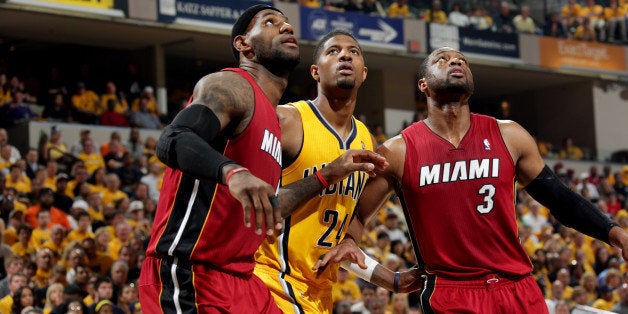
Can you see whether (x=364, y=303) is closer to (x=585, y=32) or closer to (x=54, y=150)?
(x=54, y=150)

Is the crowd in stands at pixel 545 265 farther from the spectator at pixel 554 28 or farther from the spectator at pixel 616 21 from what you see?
the spectator at pixel 616 21

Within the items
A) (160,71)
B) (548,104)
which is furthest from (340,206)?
(548,104)

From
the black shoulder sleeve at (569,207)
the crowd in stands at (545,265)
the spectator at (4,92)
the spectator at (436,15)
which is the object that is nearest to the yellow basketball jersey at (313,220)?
the black shoulder sleeve at (569,207)

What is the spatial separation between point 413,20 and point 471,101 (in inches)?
273

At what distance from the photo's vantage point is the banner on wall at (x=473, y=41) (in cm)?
2311

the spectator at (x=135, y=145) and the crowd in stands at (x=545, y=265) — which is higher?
the spectator at (x=135, y=145)

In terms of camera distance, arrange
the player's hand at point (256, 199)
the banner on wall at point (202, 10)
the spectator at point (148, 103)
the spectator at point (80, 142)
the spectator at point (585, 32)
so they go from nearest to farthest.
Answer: the player's hand at point (256, 199)
the spectator at point (80, 142)
the spectator at point (148, 103)
the banner on wall at point (202, 10)
the spectator at point (585, 32)

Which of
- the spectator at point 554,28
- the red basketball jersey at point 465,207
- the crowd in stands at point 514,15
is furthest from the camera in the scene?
the spectator at point 554,28

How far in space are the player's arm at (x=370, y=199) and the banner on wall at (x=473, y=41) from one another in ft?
55.8

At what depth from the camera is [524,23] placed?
2553 centimetres

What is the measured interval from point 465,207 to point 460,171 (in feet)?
0.72

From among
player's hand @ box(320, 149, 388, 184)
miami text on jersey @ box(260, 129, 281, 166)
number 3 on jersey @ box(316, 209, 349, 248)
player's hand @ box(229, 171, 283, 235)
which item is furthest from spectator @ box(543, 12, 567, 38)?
player's hand @ box(229, 171, 283, 235)

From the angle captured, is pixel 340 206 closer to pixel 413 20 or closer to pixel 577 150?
pixel 413 20

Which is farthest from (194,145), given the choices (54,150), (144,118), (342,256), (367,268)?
(144,118)
